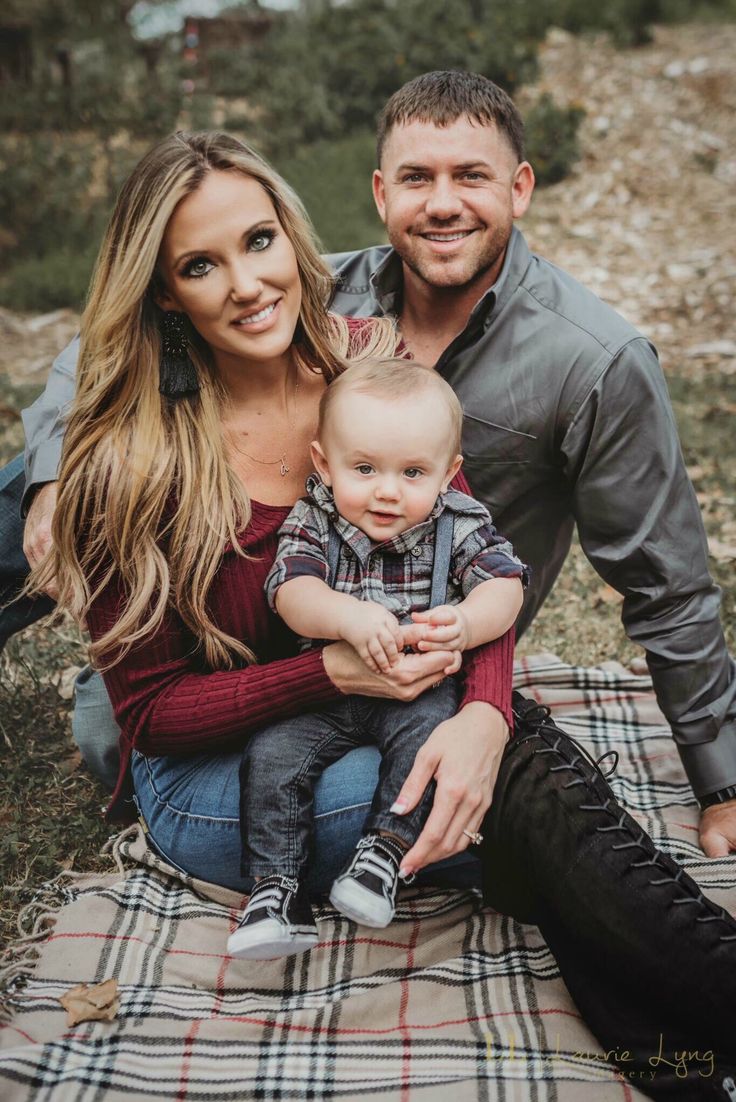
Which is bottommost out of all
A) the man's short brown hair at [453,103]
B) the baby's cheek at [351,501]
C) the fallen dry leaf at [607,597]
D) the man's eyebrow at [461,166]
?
the fallen dry leaf at [607,597]

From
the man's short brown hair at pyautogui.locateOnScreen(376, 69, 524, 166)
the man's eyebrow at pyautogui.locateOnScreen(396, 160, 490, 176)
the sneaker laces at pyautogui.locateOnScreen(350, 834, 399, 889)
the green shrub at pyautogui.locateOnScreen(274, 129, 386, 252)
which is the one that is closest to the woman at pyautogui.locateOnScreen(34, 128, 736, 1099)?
the sneaker laces at pyautogui.locateOnScreen(350, 834, 399, 889)

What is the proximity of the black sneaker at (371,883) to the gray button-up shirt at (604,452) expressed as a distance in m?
1.17

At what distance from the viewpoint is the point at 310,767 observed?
252 cm

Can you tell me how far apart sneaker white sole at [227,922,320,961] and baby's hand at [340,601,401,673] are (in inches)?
25.1

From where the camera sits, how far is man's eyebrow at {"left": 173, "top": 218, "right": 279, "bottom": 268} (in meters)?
2.54

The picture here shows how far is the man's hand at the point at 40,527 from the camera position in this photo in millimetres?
2975

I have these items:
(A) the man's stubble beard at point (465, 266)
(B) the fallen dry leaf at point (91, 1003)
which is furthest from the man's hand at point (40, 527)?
(A) the man's stubble beard at point (465, 266)

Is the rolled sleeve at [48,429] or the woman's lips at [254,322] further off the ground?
the woman's lips at [254,322]

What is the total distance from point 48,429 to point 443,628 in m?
1.49

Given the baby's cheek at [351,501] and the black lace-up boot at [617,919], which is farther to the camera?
the baby's cheek at [351,501]

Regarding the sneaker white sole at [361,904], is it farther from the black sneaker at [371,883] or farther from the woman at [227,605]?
the woman at [227,605]

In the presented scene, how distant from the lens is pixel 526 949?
2604mm

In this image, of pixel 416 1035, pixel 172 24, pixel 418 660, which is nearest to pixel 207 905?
pixel 416 1035

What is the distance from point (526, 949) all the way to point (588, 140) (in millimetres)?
10459
